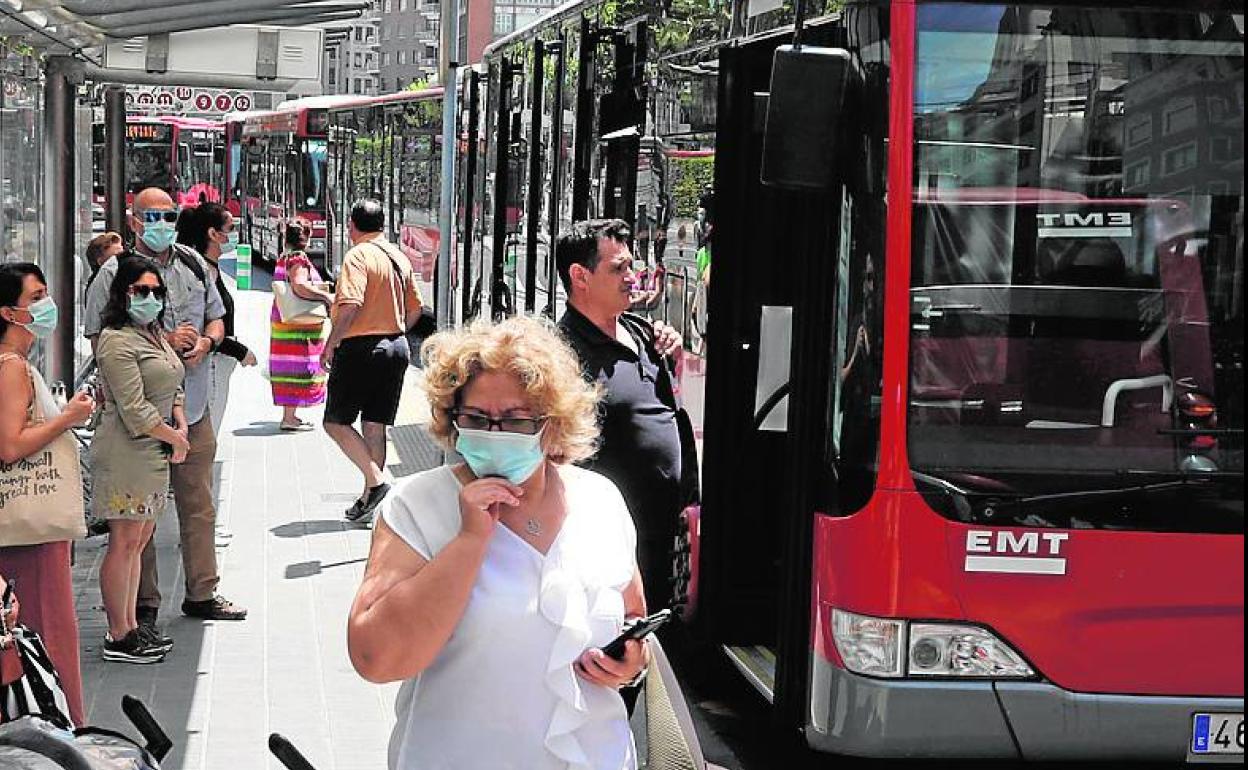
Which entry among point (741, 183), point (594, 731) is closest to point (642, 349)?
point (741, 183)

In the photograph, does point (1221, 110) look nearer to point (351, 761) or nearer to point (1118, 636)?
point (1118, 636)

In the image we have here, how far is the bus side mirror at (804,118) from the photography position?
18.0ft

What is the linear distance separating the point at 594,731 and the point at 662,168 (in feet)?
16.6

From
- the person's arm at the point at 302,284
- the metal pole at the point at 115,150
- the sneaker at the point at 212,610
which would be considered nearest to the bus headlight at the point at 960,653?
the sneaker at the point at 212,610

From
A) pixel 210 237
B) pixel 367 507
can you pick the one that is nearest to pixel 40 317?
pixel 210 237

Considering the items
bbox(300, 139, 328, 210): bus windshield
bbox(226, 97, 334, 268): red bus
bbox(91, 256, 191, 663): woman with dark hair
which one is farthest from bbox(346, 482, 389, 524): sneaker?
bbox(300, 139, 328, 210): bus windshield

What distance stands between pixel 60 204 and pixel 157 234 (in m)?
5.56

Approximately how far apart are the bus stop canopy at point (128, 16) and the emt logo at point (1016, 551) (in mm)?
6460

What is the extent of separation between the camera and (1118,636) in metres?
5.60

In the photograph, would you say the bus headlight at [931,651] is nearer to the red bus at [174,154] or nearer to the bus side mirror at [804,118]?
the bus side mirror at [804,118]

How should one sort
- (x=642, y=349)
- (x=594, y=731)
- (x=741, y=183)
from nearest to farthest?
(x=594, y=731), (x=642, y=349), (x=741, y=183)

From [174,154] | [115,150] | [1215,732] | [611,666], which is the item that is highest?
[174,154]

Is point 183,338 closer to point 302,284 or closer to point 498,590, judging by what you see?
point 498,590

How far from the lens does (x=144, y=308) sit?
743 centimetres
